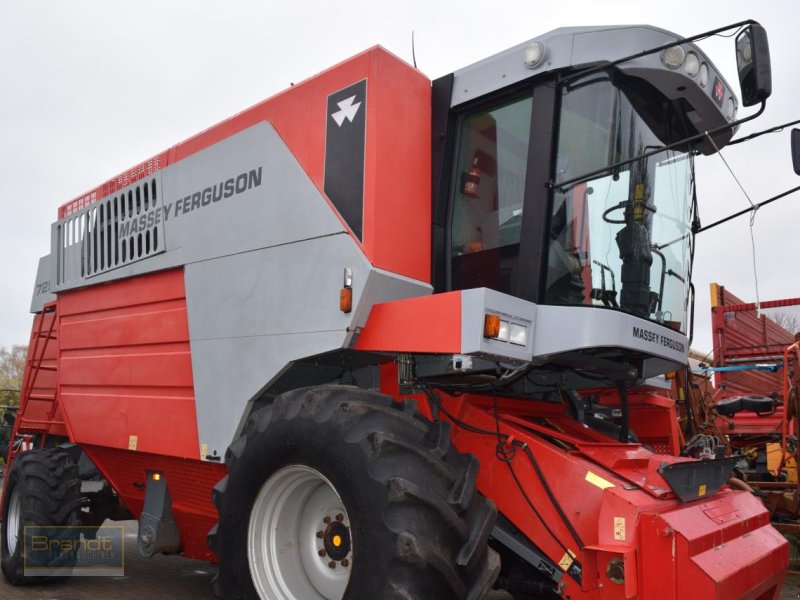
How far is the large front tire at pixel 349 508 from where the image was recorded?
9.03 ft

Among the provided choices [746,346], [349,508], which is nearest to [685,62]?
[349,508]

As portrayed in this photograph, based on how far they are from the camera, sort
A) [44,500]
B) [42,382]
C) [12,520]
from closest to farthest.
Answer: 1. [44,500]
2. [12,520]
3. [42,382]

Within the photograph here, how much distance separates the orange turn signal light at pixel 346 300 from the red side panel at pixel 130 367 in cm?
152

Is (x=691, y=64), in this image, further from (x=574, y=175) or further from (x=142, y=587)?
(x=142, y=587)

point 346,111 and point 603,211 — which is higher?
point 346,111

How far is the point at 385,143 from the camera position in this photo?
3742 mm

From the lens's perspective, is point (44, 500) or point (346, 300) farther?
point (44, 500)

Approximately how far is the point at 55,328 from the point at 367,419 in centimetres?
460

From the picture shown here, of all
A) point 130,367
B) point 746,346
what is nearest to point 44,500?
point 130,367

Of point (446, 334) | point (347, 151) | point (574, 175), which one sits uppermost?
point (347, 151)

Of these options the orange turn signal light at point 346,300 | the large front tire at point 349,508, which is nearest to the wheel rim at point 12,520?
the large front tire at point 349,508

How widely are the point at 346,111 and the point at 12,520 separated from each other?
4782mm

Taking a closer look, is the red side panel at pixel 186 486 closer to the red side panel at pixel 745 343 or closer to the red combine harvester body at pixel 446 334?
the red combine harvester body at pixel 446 334

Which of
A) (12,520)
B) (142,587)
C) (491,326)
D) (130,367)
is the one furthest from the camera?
(12,520)
